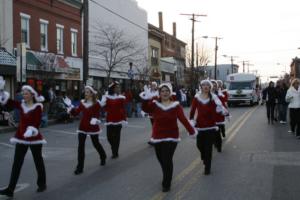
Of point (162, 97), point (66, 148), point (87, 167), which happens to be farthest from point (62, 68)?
point (162, 97)

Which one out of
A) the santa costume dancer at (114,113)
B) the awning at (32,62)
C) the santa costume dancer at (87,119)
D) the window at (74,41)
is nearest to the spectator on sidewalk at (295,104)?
the santa costume dancer at (114,113)

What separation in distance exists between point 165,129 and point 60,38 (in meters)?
25.4

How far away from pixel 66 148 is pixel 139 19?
3832cm

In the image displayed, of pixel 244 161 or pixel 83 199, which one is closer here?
pixel 83 199

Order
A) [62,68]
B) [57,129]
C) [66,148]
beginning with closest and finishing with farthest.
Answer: [66,148] → [57,129] → [62,68]

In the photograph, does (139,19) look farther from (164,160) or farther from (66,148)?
(164,160)

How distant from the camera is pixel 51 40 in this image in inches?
1209

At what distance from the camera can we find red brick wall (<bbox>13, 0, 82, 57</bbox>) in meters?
27.1

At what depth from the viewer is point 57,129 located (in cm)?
1947

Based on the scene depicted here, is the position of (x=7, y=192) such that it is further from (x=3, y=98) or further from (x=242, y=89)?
(x=242, y=89)

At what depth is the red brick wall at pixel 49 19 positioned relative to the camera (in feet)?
88.8

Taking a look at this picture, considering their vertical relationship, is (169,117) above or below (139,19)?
below

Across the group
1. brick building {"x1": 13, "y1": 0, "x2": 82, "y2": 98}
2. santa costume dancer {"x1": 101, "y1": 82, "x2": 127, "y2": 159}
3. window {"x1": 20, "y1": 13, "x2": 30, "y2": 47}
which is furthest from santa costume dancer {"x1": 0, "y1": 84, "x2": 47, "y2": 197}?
window {"x1": 20, "y1": 13, "x2": 30, "y2": 47}

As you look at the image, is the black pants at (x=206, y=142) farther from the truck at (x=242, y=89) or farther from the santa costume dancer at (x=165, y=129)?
the truck at (x=242, y=89)
